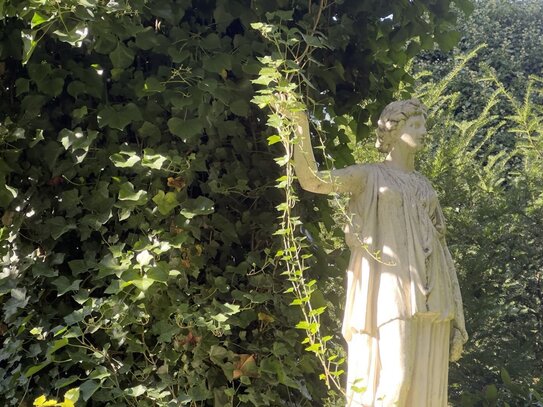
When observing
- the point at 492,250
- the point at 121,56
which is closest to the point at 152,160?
the point at 121,56

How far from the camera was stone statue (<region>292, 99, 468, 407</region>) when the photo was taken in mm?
3201

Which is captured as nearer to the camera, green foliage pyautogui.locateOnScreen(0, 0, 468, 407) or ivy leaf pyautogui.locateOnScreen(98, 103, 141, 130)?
green foliage pyautogui.locateOnScreen(0, 0, 468, 407)

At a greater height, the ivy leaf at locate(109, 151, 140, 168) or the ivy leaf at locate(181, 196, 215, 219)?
the ivy leaf at locate(109, 151, 140, 168)

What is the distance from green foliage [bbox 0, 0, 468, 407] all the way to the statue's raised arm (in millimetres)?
414

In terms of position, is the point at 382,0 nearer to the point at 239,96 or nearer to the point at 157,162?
the point at 239,96

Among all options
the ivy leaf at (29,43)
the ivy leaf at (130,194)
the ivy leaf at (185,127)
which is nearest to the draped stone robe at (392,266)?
the ivy leaf at (185,127)

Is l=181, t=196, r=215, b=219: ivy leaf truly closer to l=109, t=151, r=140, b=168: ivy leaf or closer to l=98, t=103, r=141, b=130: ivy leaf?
l=109, t=151, r=140, b=168: ivy leaf

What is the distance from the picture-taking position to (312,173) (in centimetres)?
331

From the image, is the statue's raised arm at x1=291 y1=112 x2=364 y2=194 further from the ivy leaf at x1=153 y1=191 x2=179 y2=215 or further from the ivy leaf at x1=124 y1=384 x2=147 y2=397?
the ivy leaf at x1=124 y1=384 x2=147 y2=397

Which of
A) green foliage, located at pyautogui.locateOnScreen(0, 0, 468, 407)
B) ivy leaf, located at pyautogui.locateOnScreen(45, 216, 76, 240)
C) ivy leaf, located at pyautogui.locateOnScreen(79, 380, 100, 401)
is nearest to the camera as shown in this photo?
ivy leaf, located at pyautogui.locateOnScreen(79, 380, 100, 401)

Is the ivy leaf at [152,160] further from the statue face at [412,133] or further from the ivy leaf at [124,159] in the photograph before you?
the statue face at [412,133]

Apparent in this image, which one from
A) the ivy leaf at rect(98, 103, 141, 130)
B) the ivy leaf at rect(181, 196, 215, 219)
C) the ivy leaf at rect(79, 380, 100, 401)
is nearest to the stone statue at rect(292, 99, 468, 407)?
the ivy leaf at rect(181, 196, 215, 219)

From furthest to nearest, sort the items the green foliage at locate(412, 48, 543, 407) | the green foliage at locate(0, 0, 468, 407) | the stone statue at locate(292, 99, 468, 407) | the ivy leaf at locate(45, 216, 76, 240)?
the green foliage at locate(412, 48, 543, 407)
the ivy leaf at locate(45, 216, 76, 240)
the green foliage at locate(0, 0, 468, 407)
the stone statue at locate(292, 99, 468, 407)

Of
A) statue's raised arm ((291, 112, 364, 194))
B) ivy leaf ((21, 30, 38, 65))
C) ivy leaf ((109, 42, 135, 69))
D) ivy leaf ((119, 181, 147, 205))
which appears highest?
ivy leaf ((21, 30, 38, 65))
